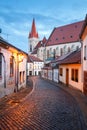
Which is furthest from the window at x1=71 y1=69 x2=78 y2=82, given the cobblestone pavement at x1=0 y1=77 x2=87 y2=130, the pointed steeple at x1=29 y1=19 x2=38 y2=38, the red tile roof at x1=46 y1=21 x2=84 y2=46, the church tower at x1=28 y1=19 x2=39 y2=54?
the pointed steeple at x1=29 y1=19 x2=38 y2=38

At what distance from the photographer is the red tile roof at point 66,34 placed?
75.8m

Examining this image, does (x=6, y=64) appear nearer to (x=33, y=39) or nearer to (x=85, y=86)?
(x=85, y=86)

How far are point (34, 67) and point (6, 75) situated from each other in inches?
2658

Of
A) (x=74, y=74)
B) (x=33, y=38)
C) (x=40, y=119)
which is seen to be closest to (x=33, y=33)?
(x=33, y=38)

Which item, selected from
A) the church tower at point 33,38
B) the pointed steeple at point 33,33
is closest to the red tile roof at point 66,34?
the church tower at point 33,38

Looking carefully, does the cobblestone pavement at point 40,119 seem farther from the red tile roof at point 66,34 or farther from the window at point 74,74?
the red tile roof at point 66,34

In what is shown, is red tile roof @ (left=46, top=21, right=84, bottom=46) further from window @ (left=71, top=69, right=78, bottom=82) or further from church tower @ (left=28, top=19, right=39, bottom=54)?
window @ (left=71, top=69, right=78, bottom=82)

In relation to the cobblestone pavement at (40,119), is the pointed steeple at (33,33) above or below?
above

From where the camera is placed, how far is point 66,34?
79.8m

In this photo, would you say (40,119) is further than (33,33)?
No

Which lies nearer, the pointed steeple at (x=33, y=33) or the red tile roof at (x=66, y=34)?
the red tile roof at (x=66, y=34)

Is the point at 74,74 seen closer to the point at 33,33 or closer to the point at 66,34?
the point at 66,34

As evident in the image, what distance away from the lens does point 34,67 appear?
8338 cm

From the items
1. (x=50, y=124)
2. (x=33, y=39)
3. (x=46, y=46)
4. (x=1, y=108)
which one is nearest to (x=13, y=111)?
(x=1, y=108)
